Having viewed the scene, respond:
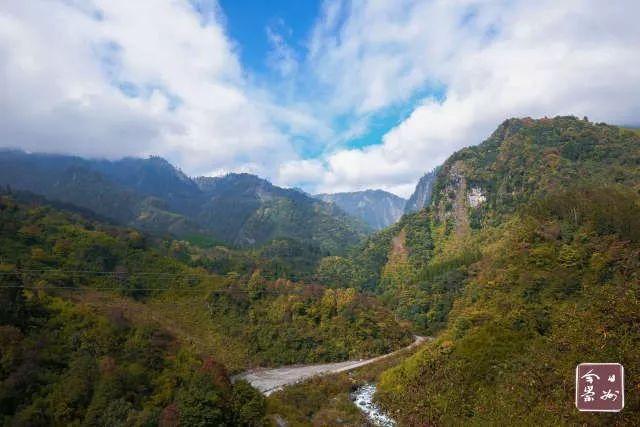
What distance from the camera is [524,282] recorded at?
47906 millimetres

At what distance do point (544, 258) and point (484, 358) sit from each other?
2038 centimetres

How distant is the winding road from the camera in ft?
166

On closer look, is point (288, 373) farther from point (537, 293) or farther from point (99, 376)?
point (537, 293)

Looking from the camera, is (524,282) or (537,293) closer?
(537,293)

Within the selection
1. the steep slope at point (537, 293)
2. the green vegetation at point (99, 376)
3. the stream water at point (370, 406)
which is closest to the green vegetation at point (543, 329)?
the steep slope at point (537, 293)

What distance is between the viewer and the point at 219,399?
88.1 ft

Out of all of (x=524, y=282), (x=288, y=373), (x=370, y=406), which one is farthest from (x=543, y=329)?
(x=288, y=373)

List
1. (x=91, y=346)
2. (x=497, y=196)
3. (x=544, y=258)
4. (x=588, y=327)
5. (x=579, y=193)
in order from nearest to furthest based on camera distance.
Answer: (x=588, y=327), (x=91, y=346), (x=544, y=258), (x=579, y=193), (x=497, y=196)

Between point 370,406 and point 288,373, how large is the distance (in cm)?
1616

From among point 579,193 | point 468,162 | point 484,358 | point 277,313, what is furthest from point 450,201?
point 484,358

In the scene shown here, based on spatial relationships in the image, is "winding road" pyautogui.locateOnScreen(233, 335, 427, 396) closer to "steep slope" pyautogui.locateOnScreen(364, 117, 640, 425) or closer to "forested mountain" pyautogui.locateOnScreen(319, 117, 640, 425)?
"steep slope" pyautogui.locateOnScreen(364, 117, 640, 425)

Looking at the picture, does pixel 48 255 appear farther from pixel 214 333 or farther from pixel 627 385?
pixel 627 385

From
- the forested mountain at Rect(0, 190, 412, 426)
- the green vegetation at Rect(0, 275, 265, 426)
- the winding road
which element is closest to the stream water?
the winding road

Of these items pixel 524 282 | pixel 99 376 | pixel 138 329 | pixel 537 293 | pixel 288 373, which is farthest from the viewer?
pixel 288 373
